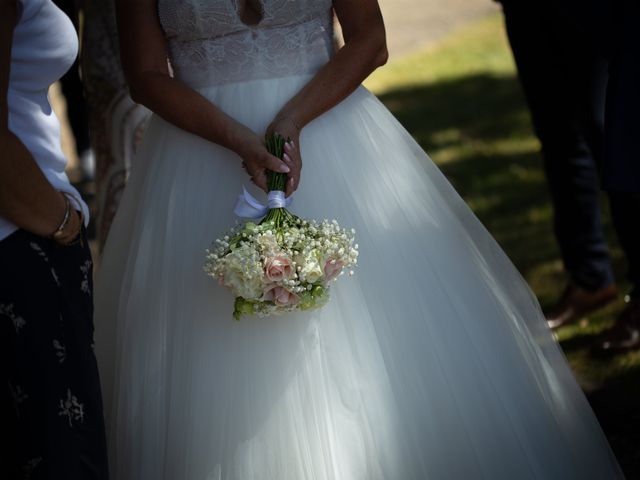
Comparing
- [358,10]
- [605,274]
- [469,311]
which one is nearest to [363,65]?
[358,10]

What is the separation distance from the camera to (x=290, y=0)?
2.78 m

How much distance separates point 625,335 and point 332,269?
6.67 feet

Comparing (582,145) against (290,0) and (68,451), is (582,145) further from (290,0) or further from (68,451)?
(68,451)

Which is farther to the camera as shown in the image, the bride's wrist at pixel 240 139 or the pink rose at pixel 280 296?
the bride's wrist at pixel 240 139

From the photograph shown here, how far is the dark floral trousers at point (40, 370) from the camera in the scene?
2.20 metres

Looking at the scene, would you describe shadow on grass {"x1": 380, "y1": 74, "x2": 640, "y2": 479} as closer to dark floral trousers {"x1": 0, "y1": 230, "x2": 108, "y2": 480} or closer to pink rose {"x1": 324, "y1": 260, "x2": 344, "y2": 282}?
pink rose {"x1": 324, "y1": 260, "x2": 344, "y2": 282}

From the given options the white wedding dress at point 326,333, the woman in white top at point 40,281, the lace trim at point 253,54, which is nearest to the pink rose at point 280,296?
the white wedding dress at point 326,333

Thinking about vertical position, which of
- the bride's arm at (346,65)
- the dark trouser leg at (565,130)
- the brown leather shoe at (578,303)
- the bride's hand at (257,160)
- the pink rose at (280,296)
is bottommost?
the brown leather shoe at (578,303)

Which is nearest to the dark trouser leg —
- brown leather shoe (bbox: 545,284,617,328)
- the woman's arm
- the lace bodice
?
brown leather shoe (bbox: 545,284,617,328)

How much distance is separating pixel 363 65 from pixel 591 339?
199 cm

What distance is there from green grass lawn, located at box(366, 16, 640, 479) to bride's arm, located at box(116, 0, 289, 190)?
1765 mm

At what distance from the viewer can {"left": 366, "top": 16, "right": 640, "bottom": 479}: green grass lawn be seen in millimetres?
3879

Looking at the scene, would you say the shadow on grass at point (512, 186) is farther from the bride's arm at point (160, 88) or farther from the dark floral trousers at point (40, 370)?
the dark floral trousers at point (40, 370)

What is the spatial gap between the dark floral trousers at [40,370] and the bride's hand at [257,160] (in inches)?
22.5
